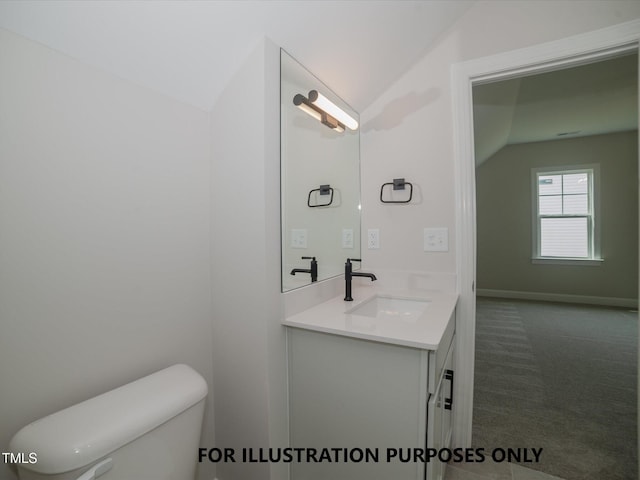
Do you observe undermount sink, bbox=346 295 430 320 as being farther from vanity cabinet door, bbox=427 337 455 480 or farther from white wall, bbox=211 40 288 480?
white wall, bbox=211 40 288 480

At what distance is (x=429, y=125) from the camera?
1.66 metres

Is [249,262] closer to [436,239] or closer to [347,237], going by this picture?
[347,237]

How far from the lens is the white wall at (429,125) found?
4.75 ft

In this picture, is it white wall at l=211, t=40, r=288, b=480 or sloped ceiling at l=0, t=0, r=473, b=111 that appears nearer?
sloped ceiling at l=0, t=0, r=473, b=111

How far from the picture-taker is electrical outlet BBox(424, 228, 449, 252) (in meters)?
1.62

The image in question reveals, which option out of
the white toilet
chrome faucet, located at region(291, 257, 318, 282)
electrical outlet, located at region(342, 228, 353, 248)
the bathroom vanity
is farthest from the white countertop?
the white toilet

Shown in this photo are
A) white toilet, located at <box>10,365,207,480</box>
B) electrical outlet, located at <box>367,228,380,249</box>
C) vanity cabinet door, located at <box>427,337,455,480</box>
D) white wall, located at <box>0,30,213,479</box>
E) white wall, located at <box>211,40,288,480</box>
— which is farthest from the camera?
electrical outlet, located at <box>367,228,380,249</box>

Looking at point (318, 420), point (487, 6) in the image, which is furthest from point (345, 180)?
point (318, 420)

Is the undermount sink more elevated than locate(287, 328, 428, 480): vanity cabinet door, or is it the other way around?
the undermount sink

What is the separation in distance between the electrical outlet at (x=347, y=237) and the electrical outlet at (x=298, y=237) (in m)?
0.39

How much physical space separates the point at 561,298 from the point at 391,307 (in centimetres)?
479

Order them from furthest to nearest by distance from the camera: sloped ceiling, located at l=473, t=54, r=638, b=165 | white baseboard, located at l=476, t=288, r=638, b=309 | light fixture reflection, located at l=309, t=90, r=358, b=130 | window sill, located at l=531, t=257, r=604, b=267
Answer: window sill, located at l=531, t=257, r=604, b=267 → white baseboard, located at l=476, t=288, r=638, b=309 → sloped ceiling, located at l=473, t=54, r=638, b=165 → light fixture reflection, located at l=309, t=90, r=358, b=130

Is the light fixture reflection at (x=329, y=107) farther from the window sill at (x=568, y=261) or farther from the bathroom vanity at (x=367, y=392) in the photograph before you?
the window sill at (x=568, y=261)

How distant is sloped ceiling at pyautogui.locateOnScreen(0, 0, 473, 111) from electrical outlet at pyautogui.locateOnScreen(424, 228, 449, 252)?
94 cm
